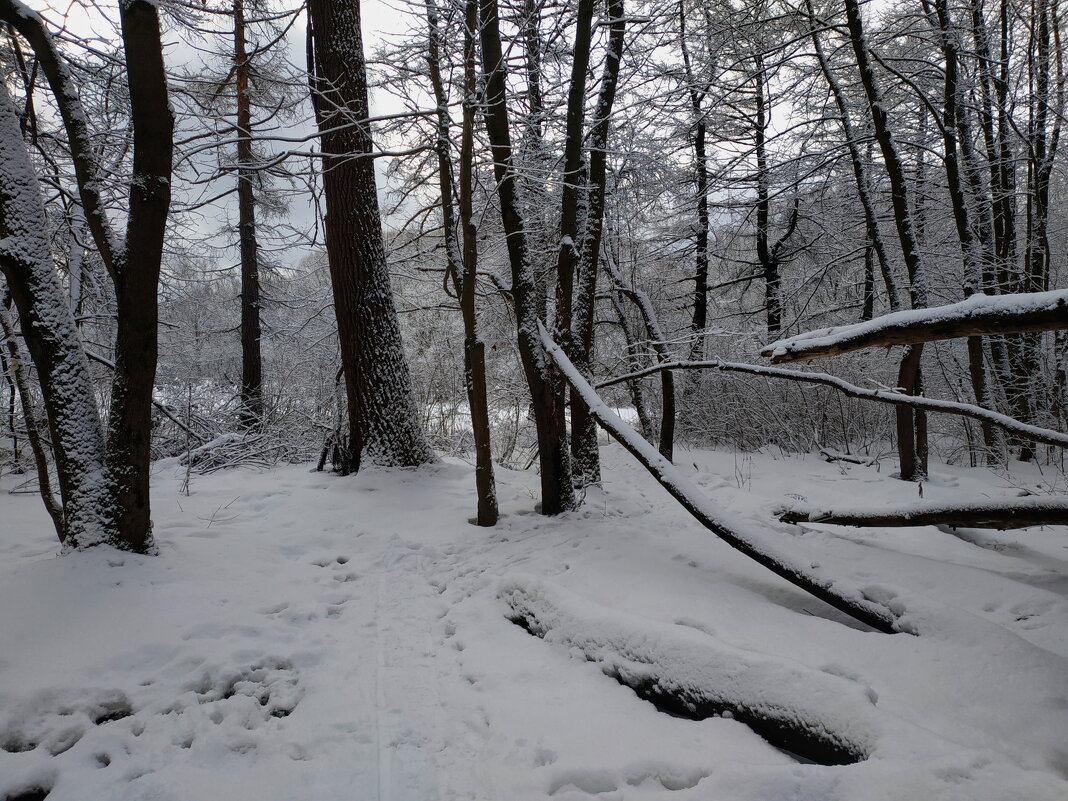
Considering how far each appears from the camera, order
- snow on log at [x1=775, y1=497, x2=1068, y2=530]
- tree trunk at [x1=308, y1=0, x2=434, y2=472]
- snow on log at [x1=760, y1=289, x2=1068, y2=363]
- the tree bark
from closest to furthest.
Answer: snow on log at [x1=760, y1=289, x2=1068, y2=363] → snow on log at [x1=775, y1=497, x2=1068, y2=530] → tree trunk at [x1=308, y1=0, x2=434, y2=472] → the tree bark

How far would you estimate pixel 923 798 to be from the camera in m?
1.35

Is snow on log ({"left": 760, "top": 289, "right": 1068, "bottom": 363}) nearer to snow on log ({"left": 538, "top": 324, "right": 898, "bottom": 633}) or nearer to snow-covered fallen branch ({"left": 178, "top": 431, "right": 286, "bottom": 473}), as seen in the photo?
snow on log ({"left": 538, "top": 324, "right": 898, "bottom": 633})

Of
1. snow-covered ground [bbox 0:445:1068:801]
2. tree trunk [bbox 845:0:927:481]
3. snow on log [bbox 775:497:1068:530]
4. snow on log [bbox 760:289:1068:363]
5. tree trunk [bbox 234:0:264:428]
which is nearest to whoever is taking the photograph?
snow-covered ground [bbox 0:445:1068:801]

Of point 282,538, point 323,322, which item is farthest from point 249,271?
point 282,538

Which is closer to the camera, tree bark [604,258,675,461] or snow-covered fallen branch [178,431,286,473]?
snow-covered fallen branch [178,431,286,473]

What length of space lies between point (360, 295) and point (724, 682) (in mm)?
5433

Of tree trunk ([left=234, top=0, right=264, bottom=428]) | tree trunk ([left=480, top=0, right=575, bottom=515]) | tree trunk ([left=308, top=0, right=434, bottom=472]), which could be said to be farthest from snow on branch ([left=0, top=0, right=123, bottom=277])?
tree trunk ([left=234, top=0, right=264, bottom=428])

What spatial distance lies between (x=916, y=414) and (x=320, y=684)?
7834mm

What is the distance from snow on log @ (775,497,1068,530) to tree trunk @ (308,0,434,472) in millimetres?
4369

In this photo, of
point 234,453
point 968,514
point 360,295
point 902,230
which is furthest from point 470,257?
point 902,230

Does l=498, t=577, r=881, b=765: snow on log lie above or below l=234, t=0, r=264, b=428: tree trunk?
below

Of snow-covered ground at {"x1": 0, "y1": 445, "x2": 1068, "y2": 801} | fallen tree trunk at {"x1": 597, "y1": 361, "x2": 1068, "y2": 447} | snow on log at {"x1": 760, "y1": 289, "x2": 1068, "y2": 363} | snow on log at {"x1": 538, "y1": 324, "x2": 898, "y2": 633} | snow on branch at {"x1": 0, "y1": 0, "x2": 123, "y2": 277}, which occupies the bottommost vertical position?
snow-covered ground at {"x1": 0, "y1": 445, "x2": 1068, "y2": 801}

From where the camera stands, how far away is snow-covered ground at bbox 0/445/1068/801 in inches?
67.3

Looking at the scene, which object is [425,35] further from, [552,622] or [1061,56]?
[1061,56]
